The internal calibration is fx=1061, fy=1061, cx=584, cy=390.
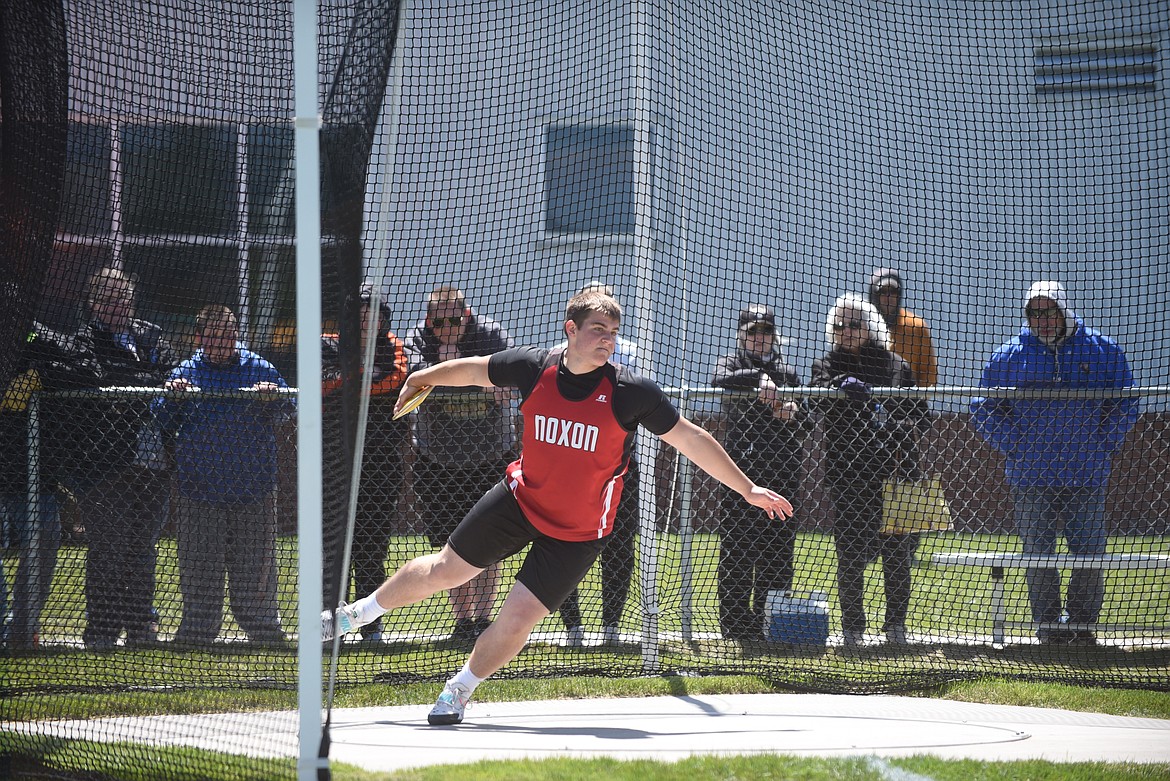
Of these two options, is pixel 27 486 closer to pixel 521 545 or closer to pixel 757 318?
pixel 521 545

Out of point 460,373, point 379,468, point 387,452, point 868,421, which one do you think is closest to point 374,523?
point 379,468

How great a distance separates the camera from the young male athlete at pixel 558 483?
4.76m

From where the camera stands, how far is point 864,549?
21.6ft

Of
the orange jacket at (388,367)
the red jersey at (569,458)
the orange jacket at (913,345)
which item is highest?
the orange jacket at (913,345)

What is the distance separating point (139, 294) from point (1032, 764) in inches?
212

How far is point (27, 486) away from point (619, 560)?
3.51 m

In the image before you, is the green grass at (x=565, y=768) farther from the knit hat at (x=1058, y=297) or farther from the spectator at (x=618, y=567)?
the knit hat at (x=1058, y=297)

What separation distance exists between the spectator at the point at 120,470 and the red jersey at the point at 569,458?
2.74 m

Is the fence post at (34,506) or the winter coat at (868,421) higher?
the winter coat at (868,421)

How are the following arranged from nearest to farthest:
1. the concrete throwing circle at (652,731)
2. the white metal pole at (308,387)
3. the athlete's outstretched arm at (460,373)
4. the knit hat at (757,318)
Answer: the white metal pole at (308,387) → the concrete throwing circle at (652,731) → the athlete's outstretched arm at (460,373) → the knit hat at (757,318)

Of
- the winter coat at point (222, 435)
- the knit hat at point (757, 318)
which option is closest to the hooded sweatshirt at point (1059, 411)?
the knit hat at point (757, 318)

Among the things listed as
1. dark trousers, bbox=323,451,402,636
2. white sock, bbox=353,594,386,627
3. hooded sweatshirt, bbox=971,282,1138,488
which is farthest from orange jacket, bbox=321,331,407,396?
hooded sweatshirt, bbox=971,282,1138,488

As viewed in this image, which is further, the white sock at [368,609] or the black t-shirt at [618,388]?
the white sock at [368,609]

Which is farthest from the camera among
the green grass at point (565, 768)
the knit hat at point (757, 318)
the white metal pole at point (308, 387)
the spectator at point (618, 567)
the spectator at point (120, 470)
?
the knit hat at point (757, 318)
